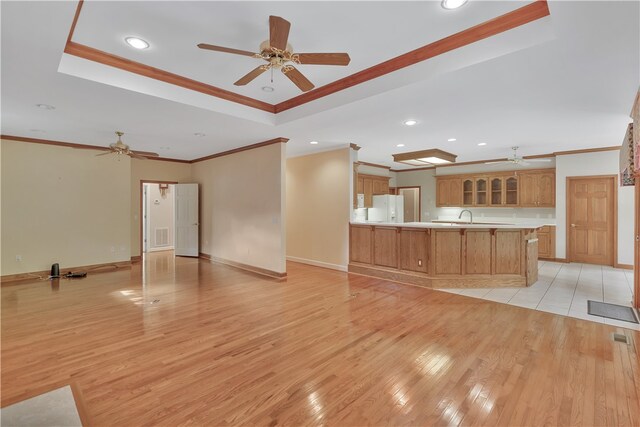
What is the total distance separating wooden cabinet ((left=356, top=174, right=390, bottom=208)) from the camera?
28.0 feet

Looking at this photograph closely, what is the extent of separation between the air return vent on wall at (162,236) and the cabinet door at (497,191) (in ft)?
32.4

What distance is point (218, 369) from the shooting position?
2600mm

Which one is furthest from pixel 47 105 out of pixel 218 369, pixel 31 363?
pixel 218 369

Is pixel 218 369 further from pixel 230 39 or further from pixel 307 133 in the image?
pixel 307 133

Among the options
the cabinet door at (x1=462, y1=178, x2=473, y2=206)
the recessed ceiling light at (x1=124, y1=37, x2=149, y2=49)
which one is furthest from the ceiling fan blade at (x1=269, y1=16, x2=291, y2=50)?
the cabinet door at (x1=462, y1=178, x2=473, y2=206)

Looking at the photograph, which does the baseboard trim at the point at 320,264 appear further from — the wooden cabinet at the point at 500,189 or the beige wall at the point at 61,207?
the wooden cabinet at the point at 500,189

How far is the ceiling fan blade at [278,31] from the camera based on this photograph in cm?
197

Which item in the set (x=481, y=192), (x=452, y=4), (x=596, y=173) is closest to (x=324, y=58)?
(x=452, y=4)

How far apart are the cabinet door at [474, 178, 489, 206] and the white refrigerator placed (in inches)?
85.7

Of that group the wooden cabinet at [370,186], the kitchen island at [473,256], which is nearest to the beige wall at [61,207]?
the wooden cabinet at [370,186]

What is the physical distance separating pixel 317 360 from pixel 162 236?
8.51 metres

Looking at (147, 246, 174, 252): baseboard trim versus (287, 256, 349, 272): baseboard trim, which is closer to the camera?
(287, 256, 349, 272): baseboard trim

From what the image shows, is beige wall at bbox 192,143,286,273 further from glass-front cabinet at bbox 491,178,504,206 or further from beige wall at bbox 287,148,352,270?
glass-front cabinet at bbox 491,178,504,206

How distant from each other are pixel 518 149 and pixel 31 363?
28.6ft
